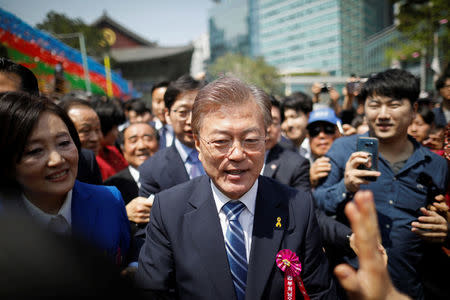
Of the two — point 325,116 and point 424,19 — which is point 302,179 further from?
point 424,19

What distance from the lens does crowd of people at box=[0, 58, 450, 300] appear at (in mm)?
799

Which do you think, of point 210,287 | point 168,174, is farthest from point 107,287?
point 168,174

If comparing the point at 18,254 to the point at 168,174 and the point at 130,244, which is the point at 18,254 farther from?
the point at 168,174

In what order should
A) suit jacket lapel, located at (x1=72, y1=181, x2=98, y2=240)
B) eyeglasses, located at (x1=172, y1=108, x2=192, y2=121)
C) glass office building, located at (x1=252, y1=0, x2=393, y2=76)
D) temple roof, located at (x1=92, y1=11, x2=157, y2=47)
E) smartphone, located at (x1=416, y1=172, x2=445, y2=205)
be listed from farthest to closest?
glass office building, located at (x1=252, y1=0, x2=393, y2=76)
temple roof, located at (x1=92, y1=11, x2=157, y2=47)
eyeglasses, located at (x1=172, y1=108, x2=192, y2=121)
smartphone, located at (x1=416, y1=172, x2=445, y2=205)
suit jacket lapel, located at (x1=72, y1=181, x2=98, y2=240)

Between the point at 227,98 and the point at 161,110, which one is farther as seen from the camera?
the point at 161,110

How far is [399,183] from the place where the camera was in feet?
7.20

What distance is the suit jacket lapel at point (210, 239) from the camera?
4.84 ft

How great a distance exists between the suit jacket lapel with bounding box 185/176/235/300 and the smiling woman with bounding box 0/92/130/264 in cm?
51

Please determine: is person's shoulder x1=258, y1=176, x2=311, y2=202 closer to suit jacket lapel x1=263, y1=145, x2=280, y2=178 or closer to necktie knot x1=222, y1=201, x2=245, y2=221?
necktie knot x1=222, y1=201, x2=245, y2=221

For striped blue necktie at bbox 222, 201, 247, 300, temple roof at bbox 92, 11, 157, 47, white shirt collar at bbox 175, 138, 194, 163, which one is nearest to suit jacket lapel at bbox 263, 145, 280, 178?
white shirt collar at bbox 175, 138, 194, 163

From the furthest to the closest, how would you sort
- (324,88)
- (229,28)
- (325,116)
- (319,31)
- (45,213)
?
1. (229,28)
2. (319,31)
3. (324,88)
4. (325,116)
5. (45,213)

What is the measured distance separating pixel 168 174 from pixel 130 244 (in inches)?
25.6

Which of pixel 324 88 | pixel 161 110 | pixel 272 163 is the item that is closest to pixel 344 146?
pixel 272 163

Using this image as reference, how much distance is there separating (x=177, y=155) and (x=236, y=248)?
1257 millimetres
